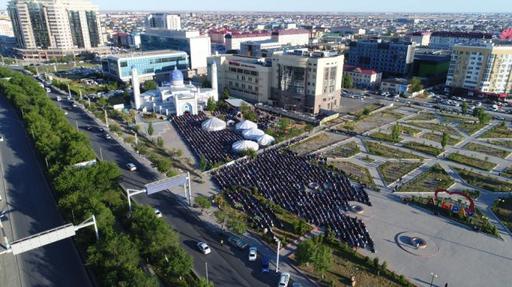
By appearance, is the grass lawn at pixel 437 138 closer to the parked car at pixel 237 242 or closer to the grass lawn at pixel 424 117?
the grass lawn at pixel 424 117

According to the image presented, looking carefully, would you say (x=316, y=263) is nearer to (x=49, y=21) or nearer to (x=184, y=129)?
(x=184, y=129)

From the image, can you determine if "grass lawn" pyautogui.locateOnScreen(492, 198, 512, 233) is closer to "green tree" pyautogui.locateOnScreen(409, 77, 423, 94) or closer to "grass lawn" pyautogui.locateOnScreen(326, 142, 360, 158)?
"grass lawn" pyautogui.locateOnScreen(326, 142, 360, 158)

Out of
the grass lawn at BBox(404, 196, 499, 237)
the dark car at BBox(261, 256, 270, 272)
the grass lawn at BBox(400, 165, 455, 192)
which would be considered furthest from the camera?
the grass lawn at BBox(400, 165, 455, 192)

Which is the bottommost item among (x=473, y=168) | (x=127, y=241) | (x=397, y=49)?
(x=473, y=168)

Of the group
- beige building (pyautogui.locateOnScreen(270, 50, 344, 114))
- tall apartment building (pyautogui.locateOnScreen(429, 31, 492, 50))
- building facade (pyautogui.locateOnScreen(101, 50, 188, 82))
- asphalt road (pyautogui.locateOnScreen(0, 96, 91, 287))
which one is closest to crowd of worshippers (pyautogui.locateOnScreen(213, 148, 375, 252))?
asphalt road (pyautogui.locateOnScreen(0, 96, 91, 287))

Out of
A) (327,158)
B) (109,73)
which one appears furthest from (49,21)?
(327,158)

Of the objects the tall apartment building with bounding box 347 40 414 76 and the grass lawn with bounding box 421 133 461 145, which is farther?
the tall apartment building with bounding box 347 40 414 76
